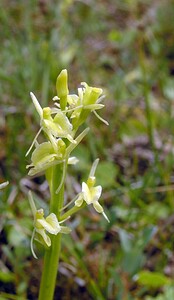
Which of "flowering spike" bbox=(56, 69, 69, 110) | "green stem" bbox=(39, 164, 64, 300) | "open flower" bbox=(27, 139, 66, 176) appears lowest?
"green stem" bbox=(39, 164, 64, 300)

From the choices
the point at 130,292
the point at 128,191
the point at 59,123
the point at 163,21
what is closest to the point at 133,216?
the point at 128,191

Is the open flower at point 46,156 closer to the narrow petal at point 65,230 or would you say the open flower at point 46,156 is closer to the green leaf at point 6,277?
the narrow petal at point 65,230

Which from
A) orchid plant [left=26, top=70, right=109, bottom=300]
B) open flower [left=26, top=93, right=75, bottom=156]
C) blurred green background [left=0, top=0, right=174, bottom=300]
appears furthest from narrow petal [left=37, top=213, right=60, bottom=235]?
blurred green background [left=0, top=0, right=174, bottom=300]

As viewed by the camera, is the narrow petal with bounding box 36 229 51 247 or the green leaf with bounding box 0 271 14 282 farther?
the green leaf with bounding box 0 271 14 282

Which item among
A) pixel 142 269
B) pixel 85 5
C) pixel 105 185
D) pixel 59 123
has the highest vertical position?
pixel 59 123

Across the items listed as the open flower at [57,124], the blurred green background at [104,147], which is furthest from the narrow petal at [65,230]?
the blurred green background at [104,147]

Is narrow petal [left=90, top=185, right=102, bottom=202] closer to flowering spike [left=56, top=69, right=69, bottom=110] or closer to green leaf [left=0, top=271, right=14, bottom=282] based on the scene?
flowering spike [left=56, top=69, right=69, bottom=110]

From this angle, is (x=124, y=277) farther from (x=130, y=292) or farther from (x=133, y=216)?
(x=133, y=216)
